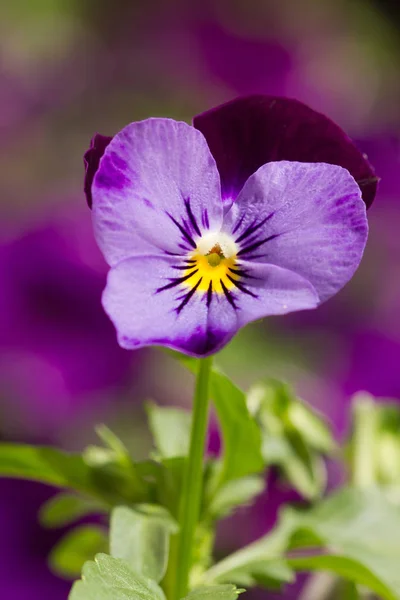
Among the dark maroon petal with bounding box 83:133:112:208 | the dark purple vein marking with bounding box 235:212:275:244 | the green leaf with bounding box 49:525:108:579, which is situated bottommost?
the green leaf with bounding box 49:525:108:579

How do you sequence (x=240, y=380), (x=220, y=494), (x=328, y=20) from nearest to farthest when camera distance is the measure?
(x=220, y=494)
(x=240, y=380)
(x=328, y=20)

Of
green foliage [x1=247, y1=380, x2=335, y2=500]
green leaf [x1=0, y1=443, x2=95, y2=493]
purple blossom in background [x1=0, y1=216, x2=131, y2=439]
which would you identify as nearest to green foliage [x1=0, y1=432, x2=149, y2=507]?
green leaf [x1=0, y1=443, x2=95, y2=493]

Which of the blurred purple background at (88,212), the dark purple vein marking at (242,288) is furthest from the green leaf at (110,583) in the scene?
the blurred purple background at (88,212)

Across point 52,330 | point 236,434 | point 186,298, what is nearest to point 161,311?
point 186,298

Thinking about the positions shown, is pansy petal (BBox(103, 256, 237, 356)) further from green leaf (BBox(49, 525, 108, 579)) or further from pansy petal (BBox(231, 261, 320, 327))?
green leaf (BBox(49, 525, 108, 579))

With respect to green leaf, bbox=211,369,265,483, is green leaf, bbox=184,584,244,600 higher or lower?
lower

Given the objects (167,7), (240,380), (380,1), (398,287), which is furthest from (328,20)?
(240,380)

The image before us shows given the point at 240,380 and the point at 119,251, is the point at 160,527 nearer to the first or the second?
the point at 119,251
